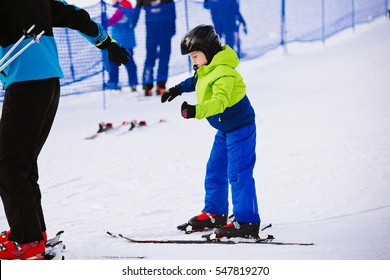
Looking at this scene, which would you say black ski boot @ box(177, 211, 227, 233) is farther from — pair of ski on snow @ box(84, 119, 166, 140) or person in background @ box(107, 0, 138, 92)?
person in background @ box(107, 0, 138, 92)

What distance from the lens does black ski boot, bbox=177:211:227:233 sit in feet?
10.5

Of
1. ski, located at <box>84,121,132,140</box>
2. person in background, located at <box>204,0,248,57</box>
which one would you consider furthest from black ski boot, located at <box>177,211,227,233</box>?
person in background, located at <box>204,0,248,57</box>

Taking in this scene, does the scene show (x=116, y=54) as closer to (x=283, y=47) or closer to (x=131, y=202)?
(x=131, y=202)

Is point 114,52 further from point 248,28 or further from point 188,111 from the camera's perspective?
point 248,28

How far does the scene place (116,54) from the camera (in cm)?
284

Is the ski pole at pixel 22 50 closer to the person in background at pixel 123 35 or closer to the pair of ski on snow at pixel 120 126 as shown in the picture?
the pair of ski on snow at pixel 120 126

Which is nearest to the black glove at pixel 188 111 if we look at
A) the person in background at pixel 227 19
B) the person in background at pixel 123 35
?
the person in background at pixel 123 35

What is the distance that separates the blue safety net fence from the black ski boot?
246 cm

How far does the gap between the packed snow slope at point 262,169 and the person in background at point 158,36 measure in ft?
0.86

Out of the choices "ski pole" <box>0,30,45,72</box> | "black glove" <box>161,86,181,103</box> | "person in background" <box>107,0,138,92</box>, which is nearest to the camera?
"ski pole" <box>0,30,45,72</box>

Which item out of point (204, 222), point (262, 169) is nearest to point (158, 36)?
point (262, 169)

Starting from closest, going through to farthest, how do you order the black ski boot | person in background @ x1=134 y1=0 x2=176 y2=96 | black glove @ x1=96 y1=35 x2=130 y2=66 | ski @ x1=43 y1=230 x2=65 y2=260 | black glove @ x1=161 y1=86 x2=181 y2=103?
ski @ x1=43 y1=230 x2=65 y2=260, black glove @ x1=96 y1=35 x2=130 y2=66, black glove @ x1=161 y1=86 x2=181 y2=103, the black ski boot, person in background @ x1=134 y1=0 x2=176 y2=96

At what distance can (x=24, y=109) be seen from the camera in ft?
8.36

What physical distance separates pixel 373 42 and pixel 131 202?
487 cm
